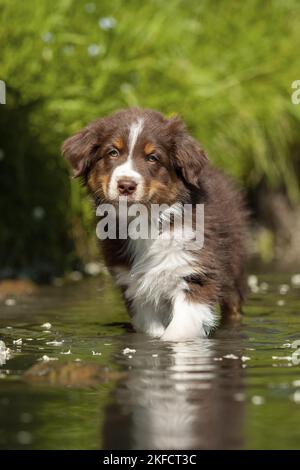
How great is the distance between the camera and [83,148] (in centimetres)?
707

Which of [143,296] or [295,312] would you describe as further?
[295,312]

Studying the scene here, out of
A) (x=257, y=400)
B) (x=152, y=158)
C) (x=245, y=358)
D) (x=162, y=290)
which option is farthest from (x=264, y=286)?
(x=257, y=400)

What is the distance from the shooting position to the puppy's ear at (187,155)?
6.89m

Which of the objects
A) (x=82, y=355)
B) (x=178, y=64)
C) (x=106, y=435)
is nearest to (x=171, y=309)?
(x=82, y=355)

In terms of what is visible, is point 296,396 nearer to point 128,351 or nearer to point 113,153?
point 128,351

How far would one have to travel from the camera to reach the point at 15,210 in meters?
10.1

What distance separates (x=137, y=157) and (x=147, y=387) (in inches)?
70.8

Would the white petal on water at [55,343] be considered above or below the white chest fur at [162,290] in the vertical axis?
below

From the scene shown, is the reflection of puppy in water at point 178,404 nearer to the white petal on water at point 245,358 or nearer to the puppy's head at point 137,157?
the white petal on water at point 245,358

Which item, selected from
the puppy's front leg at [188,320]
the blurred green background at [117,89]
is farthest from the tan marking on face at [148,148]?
the blurred green background at [117,89]

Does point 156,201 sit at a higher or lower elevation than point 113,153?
lower

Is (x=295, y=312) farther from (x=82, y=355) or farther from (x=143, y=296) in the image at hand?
(x=82, y=355)

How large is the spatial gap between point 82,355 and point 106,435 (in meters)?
1.85

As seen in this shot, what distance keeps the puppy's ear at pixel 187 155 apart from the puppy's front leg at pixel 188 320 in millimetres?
685
